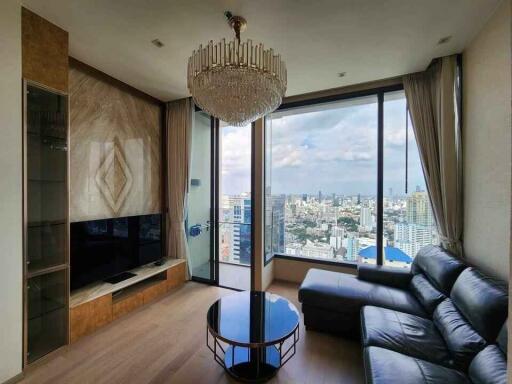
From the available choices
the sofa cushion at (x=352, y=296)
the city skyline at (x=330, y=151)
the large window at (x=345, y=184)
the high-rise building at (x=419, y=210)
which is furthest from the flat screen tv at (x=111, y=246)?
the high-rise building at (x=419, y=210)

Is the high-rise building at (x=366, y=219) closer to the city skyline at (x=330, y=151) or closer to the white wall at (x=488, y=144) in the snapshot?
the city skyline at (x=330, y=151)

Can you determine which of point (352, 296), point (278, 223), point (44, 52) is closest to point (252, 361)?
point (352, 296)

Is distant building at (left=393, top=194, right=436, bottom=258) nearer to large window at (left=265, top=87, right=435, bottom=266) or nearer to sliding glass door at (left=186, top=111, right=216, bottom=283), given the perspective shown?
large window at (left=265, top=87, right=435, bottom=266)

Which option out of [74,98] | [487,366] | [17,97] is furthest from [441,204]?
[74,98]

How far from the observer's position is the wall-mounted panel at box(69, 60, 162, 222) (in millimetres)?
2627

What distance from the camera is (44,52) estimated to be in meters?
1.96

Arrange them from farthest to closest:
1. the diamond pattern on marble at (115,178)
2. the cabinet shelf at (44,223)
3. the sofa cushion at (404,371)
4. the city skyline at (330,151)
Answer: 1. the city skyline at (330,151)
2. the diamond pattern on marble at (115,178)
3. the cabinet shelf at (44,223)
4. the sofa cushion at (404,371)

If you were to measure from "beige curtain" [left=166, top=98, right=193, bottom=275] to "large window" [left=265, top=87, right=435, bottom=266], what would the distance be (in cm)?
129

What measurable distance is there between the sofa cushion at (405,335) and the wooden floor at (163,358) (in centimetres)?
43

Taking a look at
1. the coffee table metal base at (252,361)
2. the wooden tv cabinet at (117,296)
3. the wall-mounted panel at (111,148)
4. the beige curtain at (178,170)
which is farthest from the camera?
the beige curtain at (178,170)

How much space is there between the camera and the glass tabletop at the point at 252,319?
1.65 m

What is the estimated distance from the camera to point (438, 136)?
254cm

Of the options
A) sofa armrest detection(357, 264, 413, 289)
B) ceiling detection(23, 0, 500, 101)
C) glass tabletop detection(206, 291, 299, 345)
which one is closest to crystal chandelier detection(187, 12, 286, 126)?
Result: ceiling detection(23, 0, 500, 101)

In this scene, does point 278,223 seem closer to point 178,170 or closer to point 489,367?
point 178,170
